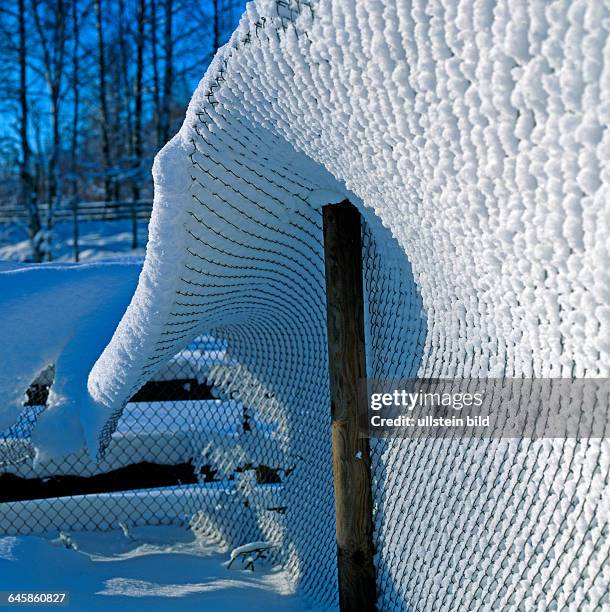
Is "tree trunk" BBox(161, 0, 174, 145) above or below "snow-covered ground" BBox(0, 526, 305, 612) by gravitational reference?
above

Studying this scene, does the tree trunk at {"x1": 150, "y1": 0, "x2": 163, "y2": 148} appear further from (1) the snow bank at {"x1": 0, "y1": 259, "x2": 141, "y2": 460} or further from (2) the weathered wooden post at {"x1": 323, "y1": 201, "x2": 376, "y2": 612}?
(2) the weathered wooden post at {"x1": 323, "y1": 201, "x2": 376, "y2": 612}

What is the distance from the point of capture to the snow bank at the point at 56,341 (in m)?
2.90

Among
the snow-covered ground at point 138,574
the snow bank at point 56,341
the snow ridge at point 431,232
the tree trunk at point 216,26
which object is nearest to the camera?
the snow ridge at point 431,232

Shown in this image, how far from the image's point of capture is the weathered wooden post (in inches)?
97.5

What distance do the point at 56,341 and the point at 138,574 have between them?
55.8 inches

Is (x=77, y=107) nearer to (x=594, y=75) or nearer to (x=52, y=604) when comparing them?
(x=52, y=604)

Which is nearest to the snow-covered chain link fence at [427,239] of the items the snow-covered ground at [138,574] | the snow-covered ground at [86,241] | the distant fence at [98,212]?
the snow-covered ground at [138,574]

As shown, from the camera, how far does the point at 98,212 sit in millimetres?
20766

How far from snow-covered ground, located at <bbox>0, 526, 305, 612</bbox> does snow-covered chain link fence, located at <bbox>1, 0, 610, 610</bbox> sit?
1.42 ft

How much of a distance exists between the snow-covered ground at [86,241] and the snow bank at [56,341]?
15042 millimetres

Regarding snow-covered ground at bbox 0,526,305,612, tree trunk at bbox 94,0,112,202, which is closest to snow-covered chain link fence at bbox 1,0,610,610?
snow-covered ground at bbox 0,526,305,612

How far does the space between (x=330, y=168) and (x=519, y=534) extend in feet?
3.53

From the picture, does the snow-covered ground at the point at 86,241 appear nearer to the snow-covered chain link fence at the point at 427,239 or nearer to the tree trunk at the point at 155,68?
the tree trunk at the point at 155,68

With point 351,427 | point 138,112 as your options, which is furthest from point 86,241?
point 351,427
